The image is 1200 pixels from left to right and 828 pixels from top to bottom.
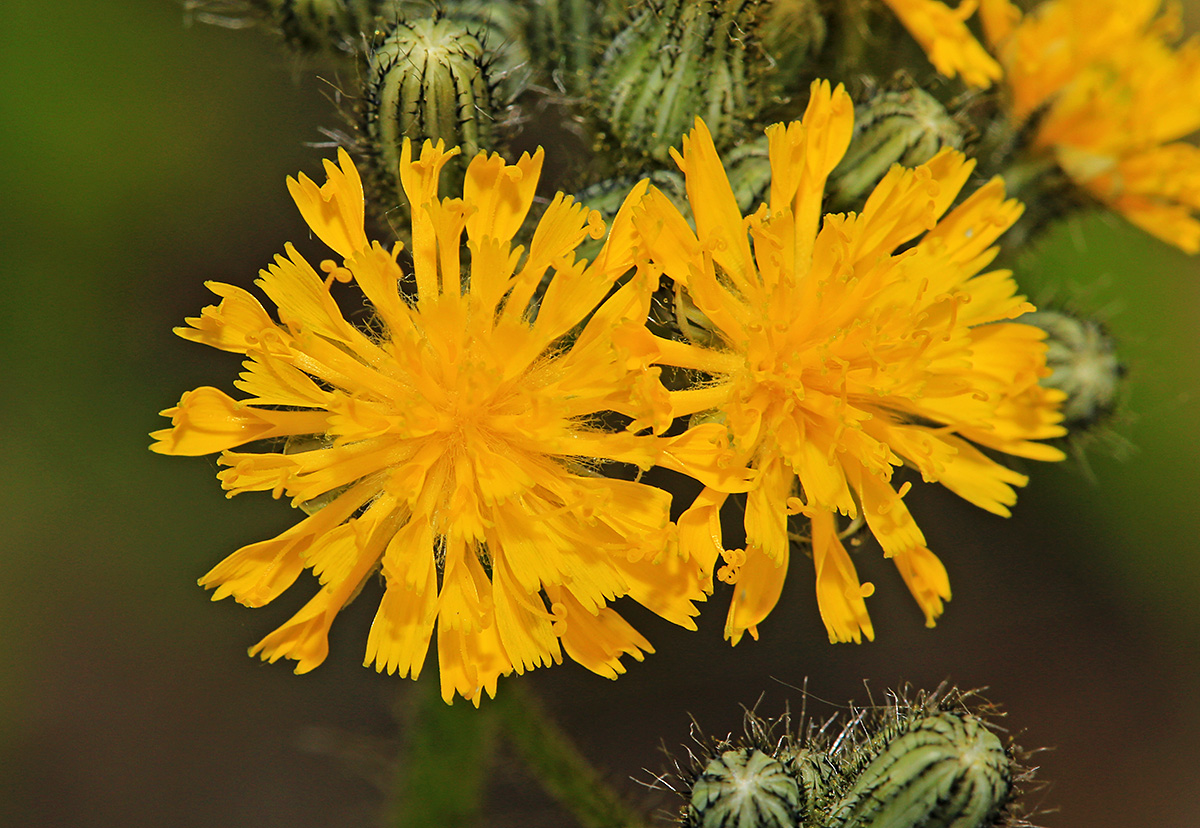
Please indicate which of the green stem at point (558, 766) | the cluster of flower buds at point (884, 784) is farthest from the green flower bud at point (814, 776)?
the green stem at point (558, 766)

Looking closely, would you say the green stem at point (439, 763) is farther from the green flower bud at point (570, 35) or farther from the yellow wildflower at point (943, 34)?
the yellow wildflower at point (943, 34)

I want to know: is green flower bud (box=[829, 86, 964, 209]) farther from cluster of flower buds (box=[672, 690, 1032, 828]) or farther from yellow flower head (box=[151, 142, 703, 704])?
cluster of flower buds (box=[672, 690, 1032, 828])

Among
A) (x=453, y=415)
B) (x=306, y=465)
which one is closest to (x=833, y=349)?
(x=453, y=415)

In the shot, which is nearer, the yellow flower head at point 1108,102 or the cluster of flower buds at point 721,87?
A: the cluster of flower buds at point 721,87

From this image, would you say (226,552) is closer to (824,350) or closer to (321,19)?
(321,19)

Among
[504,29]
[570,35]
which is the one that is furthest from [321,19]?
[570,35]

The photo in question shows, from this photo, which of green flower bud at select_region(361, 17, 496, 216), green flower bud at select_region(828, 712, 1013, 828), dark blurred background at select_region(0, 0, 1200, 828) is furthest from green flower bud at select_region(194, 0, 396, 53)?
green flower bud at select_region(828, 712, 1013, 828)
